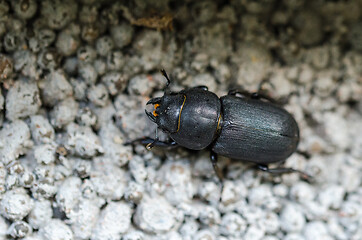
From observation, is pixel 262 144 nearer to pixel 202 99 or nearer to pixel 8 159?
pixel 202 99

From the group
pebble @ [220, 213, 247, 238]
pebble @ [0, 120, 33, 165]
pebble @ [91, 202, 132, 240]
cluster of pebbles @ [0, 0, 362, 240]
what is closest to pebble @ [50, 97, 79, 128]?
cluster of pebbles @ [0, 0, 362, 240]

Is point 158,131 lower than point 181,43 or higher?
lower

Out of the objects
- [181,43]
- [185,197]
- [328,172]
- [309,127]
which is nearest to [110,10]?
[181,43]

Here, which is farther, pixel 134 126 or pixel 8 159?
pixel 134 126

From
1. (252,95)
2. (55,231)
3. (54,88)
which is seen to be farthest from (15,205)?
(252,95)

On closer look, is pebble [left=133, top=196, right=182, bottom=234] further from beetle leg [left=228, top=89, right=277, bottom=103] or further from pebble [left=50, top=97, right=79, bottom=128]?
beetle leg [left=228, top=89, right=277, bottom=103]

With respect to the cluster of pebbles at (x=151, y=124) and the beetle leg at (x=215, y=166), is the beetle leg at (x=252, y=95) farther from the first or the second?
the beetle leg at (x=215, y=166)

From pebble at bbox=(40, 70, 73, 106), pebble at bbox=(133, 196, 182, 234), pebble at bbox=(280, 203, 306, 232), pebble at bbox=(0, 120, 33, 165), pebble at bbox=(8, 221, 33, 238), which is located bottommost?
pebble at bbox=(280, 203, 306, 232)
